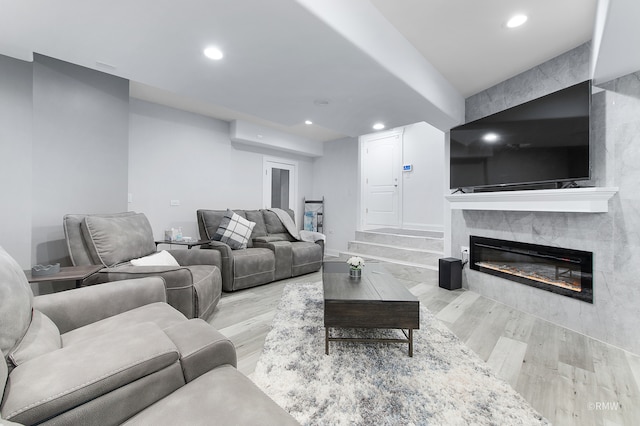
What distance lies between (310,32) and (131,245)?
2.32 m

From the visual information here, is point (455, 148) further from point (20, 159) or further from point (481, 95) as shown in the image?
point (20, 159)

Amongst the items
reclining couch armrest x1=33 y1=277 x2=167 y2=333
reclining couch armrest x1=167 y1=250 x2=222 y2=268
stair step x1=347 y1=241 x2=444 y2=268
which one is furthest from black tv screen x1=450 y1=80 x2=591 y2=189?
reclining couch armrest x1=33 y1=277 x2=167 y2=333

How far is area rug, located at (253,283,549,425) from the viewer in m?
1.37

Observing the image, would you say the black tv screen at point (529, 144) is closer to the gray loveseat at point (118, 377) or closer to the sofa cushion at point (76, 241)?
the gray loveseat at point (118, 377)

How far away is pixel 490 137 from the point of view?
2988 millimetres

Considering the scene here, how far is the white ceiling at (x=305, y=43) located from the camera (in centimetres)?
165

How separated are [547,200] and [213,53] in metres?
3.10

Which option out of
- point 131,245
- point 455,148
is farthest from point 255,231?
point 455,148

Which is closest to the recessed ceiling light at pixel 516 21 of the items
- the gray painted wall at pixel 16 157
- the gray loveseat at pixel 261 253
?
the gray loveseat at pixel 261 253

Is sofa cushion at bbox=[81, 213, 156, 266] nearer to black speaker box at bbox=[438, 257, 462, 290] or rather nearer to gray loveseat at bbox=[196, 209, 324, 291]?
gray loveseat at bbox=[196, 209, 324, 291]

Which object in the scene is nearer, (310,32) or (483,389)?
(483,389)

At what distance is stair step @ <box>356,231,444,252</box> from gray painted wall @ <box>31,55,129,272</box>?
407 centimetres

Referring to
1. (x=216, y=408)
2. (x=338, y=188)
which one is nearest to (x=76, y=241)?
(x=216, y=408)

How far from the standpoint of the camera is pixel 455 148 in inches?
135
